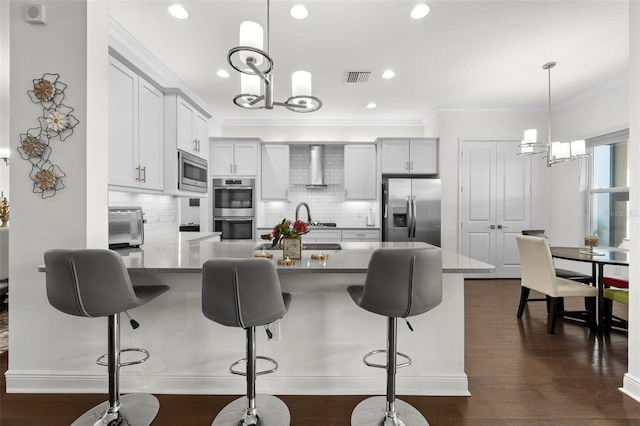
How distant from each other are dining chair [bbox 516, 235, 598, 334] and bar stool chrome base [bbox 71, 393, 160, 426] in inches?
134

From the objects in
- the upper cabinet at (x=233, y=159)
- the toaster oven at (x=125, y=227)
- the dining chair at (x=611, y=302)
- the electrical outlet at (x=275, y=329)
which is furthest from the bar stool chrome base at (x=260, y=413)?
the upper cabinet at (x=233, y=159)

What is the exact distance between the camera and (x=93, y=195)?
2.10 meters

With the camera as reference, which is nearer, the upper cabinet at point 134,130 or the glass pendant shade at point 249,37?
the glass pendant shade at point 249,37

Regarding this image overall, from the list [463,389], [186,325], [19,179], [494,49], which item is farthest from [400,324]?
[494,49]

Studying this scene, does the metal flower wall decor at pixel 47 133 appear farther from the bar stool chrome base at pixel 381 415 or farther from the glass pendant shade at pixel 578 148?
the glass pendant shade at pixel 578 148

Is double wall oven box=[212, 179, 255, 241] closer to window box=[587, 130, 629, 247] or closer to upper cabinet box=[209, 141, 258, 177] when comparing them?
upper cabinet box=[209, 141, 258, 177]

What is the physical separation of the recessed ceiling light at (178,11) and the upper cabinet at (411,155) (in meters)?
3.55

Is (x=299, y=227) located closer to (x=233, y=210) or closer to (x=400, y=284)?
(x=400, y=284)

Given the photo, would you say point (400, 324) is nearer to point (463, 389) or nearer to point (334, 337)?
point (334, 337)

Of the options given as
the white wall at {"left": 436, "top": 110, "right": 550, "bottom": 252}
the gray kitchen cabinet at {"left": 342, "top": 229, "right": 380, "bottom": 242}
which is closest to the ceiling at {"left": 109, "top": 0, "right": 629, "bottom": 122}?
the white wall at {"left": 436, "top": 110, "right": 550, "bottom": 252}

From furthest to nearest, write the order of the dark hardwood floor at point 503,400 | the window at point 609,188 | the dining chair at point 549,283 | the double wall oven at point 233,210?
the double wall oven at point 233,210 < the window at point 609,188 < the dining chair at point 549,283 < the dark hardwood floor at point 503,400

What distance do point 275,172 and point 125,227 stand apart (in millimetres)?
3214

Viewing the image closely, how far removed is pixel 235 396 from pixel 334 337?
2.47ft

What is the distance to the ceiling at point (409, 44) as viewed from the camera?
2.67m
